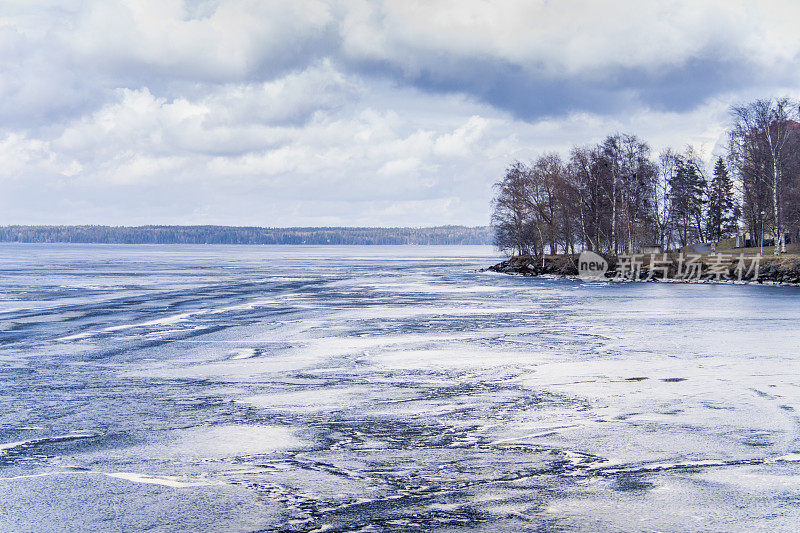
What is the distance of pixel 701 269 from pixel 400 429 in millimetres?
56405

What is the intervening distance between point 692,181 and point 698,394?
80.9 meters

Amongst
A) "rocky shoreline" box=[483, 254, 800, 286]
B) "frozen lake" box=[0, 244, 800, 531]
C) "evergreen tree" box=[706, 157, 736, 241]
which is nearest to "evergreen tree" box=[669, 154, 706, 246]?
"evergreen tree" box=[706, 157, 736, 241]

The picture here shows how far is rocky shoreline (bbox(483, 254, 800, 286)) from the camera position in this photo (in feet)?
173

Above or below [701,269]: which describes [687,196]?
above

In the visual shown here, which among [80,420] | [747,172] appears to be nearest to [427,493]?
[80,420]

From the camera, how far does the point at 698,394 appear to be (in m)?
12.4

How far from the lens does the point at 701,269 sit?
60.6 metres

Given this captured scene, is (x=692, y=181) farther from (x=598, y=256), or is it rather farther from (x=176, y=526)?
(x=176, y=526)

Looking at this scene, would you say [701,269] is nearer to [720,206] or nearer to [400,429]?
[720,206]

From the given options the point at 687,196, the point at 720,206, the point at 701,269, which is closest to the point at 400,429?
the point at 701,269

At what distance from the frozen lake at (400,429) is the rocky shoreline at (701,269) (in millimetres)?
33835

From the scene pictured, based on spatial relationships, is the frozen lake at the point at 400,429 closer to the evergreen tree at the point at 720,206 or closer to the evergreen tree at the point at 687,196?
the evergreen tree at the point at 687,196

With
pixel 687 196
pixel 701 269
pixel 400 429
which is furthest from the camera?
pixel 687 196

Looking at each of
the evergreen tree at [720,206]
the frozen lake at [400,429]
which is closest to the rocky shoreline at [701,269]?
the evergreen tree at [720,206]
